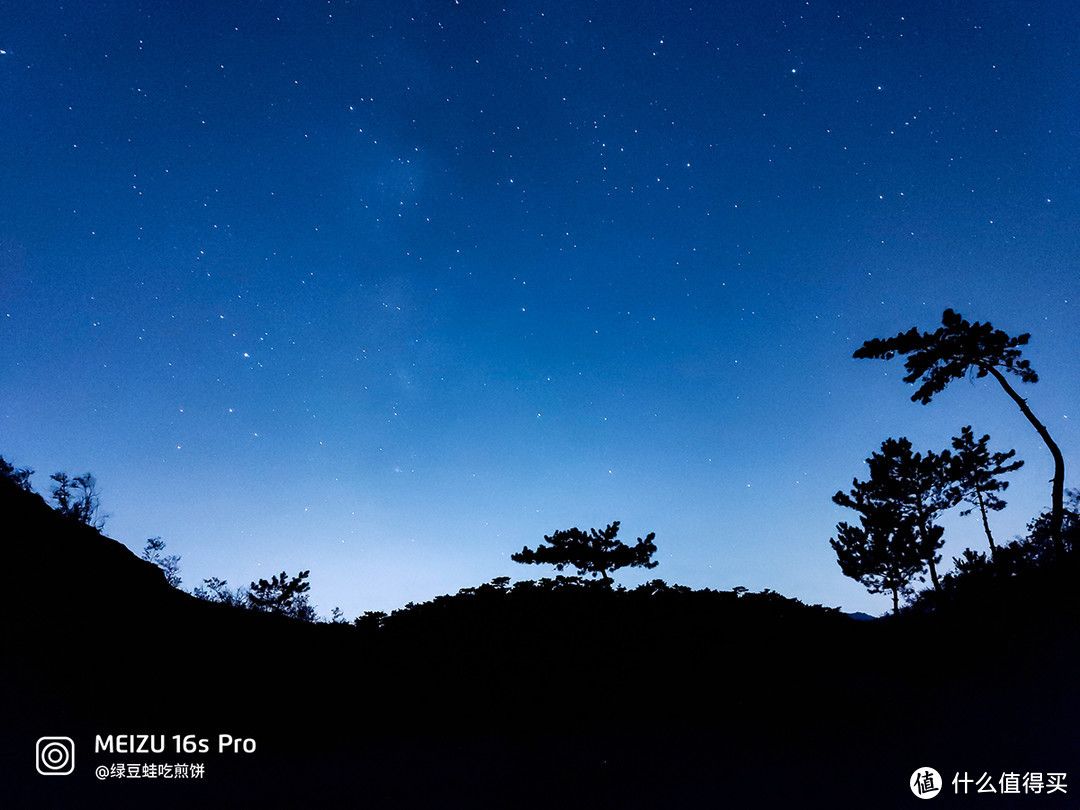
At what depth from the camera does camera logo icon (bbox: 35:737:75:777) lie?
6797 mm

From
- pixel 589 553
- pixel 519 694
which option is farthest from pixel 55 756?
pixel 589 553

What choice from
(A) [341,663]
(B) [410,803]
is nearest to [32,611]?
(A) [341,663]

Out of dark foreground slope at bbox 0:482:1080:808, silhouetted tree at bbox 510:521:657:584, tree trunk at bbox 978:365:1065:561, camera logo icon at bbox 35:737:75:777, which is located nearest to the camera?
camera logo icon at bbox 35:737:75:777

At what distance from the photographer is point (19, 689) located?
7.95 metres

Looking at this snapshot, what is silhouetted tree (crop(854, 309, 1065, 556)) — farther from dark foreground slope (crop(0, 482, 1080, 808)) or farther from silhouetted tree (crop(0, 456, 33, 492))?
silhouetted tree (crop(0, 456, 33, 492))

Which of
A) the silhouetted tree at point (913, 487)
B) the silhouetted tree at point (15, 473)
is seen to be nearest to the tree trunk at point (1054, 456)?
the silhouetted tree at point (913, 487)

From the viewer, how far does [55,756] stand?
22.9ft

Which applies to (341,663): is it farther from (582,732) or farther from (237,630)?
(582,732)

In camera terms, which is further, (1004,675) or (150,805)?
(1004,675)

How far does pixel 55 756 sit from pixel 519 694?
24.0 feet

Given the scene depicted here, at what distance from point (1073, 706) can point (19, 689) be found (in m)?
18.1

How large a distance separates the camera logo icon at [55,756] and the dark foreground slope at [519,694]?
0.36 feet

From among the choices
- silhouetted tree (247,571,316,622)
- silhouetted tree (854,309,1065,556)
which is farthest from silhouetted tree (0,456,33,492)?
silhouetted tree (854,309,1065,556)

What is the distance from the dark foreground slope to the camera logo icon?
0.36 ft
